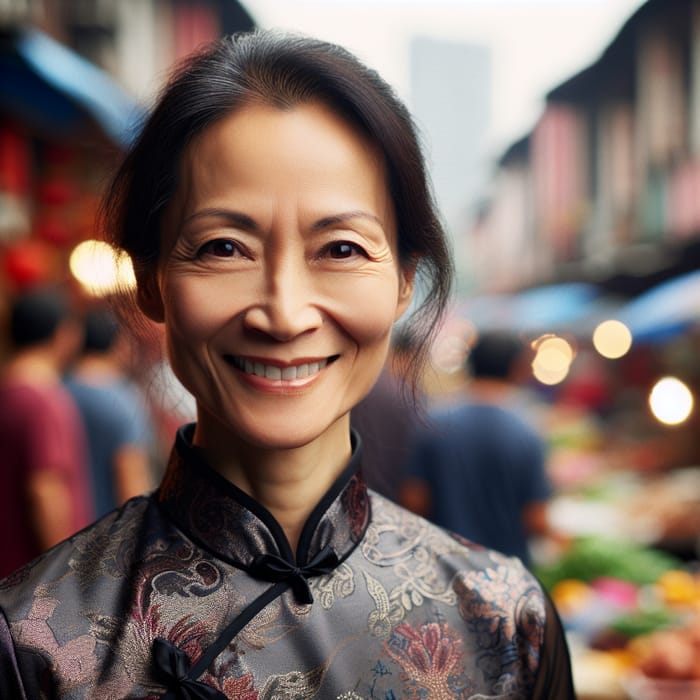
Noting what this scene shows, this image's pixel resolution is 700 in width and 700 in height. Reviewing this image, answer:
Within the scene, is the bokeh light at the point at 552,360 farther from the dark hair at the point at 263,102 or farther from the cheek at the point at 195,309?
the cheek at the point at 195,309

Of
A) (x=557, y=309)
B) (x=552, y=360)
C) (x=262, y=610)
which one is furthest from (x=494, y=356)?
(x=552, y=360)

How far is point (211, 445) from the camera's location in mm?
1318

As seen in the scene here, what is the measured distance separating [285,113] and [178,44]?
45.6ft

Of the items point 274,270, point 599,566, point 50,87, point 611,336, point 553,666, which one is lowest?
point 599,566

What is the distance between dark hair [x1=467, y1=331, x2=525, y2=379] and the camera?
4086 millimetres

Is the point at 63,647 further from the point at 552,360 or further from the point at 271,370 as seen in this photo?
the point at 552,360

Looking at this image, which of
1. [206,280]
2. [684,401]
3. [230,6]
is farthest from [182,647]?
[230,6]

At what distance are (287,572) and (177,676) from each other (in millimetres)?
189

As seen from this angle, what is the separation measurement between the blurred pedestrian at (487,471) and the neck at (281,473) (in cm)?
260

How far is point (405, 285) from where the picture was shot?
4.57ft

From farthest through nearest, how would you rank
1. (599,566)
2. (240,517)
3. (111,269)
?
(599,566), (111,269), (240,517)

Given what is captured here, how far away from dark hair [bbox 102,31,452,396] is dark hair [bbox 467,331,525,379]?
275 centimetres

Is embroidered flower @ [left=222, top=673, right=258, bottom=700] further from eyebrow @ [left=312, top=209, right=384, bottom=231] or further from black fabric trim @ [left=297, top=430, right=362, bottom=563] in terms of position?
eyebrow @ [left=312, top=209, right=384, bottom=231]

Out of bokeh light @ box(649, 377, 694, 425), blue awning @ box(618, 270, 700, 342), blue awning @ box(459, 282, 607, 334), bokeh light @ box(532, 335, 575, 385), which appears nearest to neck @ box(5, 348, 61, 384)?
bokeh light @ box(649, 377, 694, 425)
